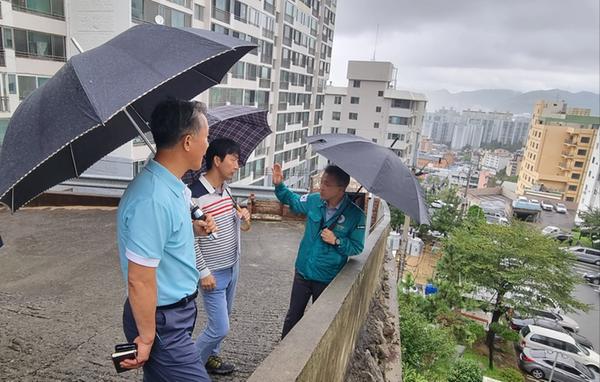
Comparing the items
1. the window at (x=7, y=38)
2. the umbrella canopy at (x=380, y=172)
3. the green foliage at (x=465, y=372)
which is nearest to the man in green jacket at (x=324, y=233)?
the umbrella canopy at (x=380, y=172)

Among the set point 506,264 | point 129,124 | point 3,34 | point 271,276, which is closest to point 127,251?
point 129,124

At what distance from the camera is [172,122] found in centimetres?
170

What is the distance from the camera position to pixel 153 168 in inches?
67.2

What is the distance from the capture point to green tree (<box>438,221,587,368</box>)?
15.9m

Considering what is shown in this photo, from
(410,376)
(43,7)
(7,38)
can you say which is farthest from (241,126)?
(43,7)

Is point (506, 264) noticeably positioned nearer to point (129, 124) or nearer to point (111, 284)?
point (111, 284)

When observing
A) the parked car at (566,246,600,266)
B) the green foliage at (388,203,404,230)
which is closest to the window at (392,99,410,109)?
the green foliage at (388,203,404,230)

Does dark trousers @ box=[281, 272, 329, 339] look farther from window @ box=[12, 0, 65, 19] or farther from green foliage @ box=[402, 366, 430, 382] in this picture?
window @ box=[12, 0, 65, 19]

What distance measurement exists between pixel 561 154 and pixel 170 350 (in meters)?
62.4

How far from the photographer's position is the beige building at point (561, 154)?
5034cm

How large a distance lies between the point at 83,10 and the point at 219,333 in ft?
50.0

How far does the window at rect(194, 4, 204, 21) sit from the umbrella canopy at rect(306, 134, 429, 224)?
18.2 metres

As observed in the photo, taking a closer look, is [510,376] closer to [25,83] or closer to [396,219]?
[396,219]

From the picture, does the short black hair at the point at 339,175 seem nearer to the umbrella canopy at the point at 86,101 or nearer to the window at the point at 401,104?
the umbrella canopy at the point at 86,101
